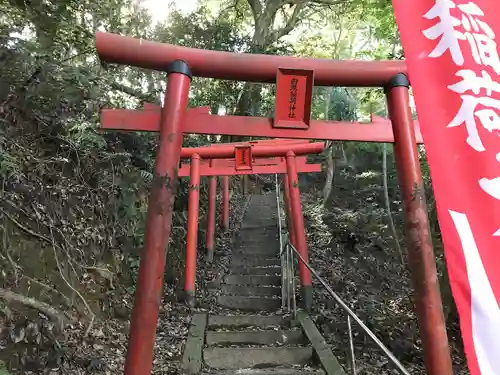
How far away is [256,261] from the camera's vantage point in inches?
387

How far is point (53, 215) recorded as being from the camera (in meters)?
5.42

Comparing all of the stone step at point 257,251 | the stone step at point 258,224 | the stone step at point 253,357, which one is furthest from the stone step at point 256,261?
the stone step at point 253,357

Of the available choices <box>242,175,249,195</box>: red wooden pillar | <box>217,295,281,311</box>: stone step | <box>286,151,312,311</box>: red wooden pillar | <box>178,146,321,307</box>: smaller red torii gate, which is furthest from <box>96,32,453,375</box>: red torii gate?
<box>242,175,249,195</box>: red wooden pillar

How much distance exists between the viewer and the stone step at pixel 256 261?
9.67m

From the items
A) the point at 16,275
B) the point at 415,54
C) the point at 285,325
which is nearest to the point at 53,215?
the point at 16,275

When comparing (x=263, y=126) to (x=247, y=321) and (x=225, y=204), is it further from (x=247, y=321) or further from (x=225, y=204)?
(x=225, y=204)

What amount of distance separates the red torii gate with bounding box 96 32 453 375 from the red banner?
157 centimetres

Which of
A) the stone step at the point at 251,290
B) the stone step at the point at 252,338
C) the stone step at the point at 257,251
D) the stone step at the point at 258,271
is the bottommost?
the stone step at the point at 252,338

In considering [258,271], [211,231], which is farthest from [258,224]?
[258,271]

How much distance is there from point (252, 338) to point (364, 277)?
4783mm

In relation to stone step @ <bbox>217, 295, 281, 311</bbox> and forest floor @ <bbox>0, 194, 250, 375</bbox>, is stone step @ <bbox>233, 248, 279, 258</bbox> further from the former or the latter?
forest floor @ <bbox>0, 194, 250, 375</bbox>

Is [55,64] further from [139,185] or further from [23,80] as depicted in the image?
[139,185]

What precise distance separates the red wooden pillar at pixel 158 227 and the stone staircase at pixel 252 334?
5.79 feet

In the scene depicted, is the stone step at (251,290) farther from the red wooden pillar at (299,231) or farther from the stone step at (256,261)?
the stone step at (256,261)
